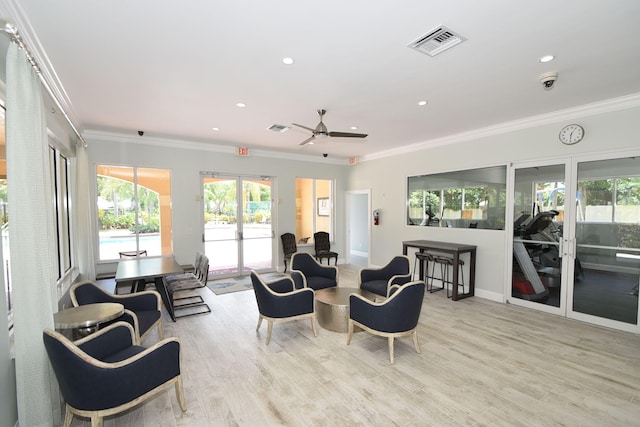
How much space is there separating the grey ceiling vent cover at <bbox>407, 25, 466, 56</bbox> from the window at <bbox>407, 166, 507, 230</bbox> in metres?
3.35

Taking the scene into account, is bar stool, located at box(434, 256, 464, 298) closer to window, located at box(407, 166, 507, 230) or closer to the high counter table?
the high counter table

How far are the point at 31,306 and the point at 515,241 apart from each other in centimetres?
606

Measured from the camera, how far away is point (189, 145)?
20.7 ft

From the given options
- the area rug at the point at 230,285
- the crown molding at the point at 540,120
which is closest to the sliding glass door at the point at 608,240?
the crown molding at the point at 540,120

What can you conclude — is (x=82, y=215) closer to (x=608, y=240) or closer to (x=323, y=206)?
(x=323, y=206)

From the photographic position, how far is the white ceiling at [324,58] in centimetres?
213

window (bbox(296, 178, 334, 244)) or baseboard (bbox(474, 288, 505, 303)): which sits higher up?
window (bbox(296, 178, 334, 244))

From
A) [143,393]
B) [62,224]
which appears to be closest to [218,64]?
[143,393]

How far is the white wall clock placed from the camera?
4170 millimetres

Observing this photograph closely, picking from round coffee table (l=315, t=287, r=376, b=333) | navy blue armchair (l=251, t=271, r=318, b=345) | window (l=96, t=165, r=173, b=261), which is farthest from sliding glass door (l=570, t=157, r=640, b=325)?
window (l=96, t=165, r=173, b=261)

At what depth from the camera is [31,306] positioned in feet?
6.53

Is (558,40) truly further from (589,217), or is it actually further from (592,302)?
(592,302)

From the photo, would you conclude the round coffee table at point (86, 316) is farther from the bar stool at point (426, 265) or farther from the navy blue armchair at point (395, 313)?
the bar stool at point (426, 265)

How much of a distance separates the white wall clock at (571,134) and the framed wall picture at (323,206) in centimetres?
535
